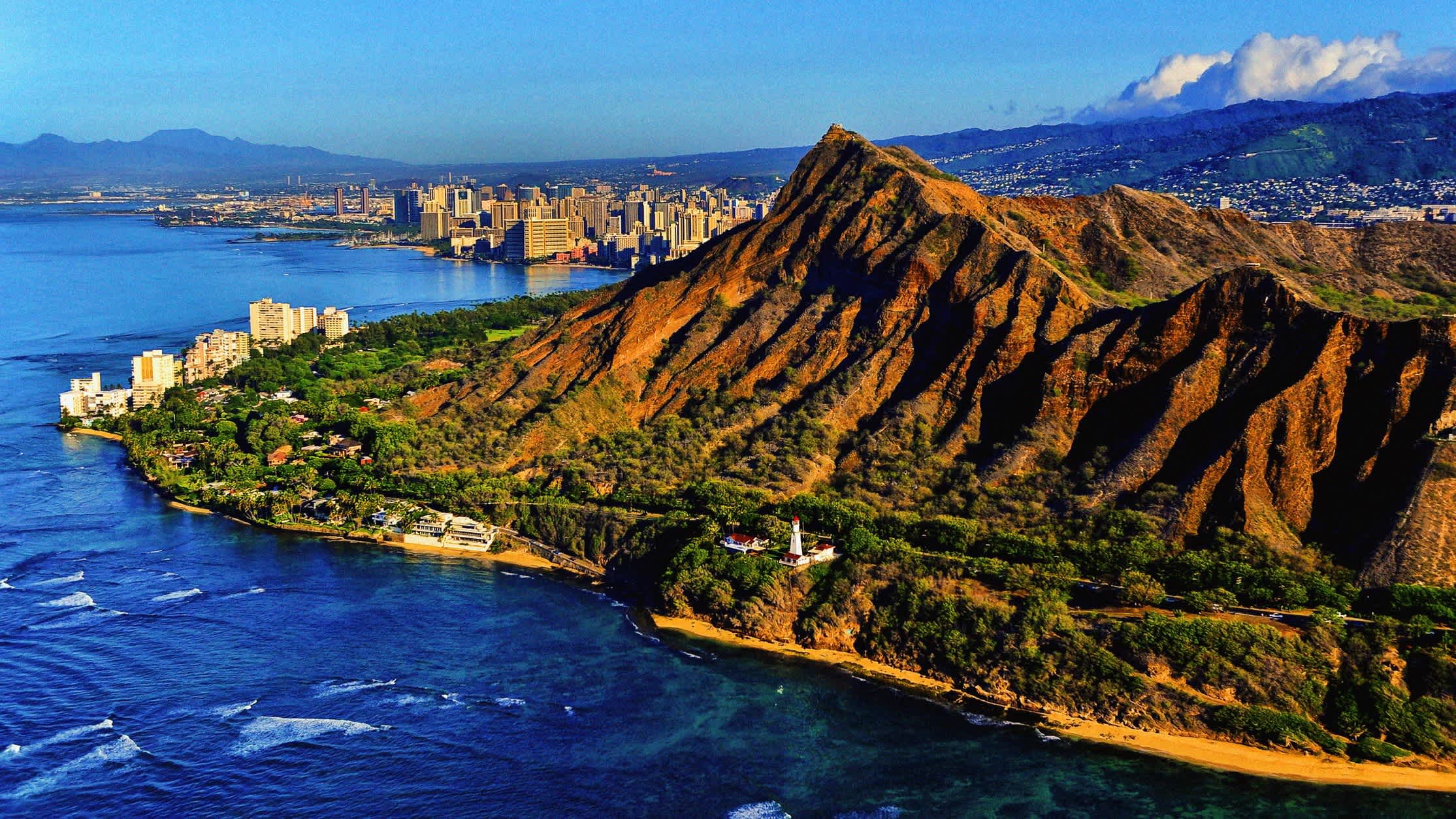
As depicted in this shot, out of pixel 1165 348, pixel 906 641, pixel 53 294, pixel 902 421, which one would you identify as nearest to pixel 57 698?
pixel 906 641

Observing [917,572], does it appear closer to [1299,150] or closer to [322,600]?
[322,600]

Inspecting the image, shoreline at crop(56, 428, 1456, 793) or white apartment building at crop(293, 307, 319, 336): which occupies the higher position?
white apartment building at crop(293, 307, 319, 336)

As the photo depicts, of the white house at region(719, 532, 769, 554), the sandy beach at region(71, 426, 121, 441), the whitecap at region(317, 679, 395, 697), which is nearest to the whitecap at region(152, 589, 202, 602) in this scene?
the whitecap at region(317, 679, 395, 697)

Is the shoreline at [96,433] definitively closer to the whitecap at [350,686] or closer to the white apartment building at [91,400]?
the white apartment building at [91,400]

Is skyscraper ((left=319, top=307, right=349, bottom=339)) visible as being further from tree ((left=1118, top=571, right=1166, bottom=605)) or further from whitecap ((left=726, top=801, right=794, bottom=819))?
whitecap ((left=726, top=801, right=794, bottom=819))

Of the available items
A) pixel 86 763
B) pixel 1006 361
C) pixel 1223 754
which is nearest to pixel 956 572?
pixel 1223 754

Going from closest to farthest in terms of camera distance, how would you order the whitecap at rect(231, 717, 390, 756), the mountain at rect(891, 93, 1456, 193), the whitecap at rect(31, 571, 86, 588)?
1. the whitecap at rect(231, 717, 390, 756)
2. the whitecap at rect(31, 571, 86, 588)
3. the mountain at rect(891, 93, 1456, 193)
